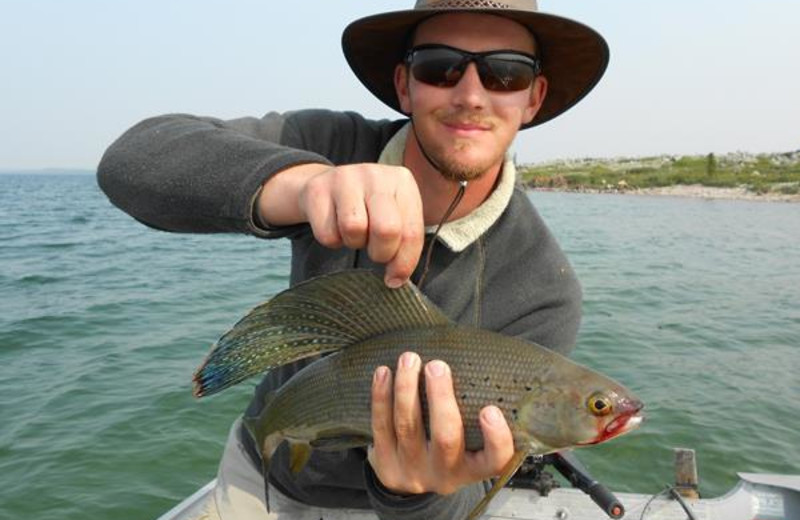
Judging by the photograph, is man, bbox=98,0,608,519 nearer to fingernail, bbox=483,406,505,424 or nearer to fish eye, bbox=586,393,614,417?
fingernail, bbox=483,406,505,424

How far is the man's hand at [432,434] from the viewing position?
7.08ft

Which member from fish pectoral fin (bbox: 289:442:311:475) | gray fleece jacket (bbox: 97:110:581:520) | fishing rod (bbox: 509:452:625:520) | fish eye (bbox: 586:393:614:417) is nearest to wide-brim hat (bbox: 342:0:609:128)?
gray fleece jacket (bbox: 97:110:581:520)

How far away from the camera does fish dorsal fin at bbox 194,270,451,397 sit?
7.06 ft

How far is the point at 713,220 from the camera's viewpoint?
124 feet

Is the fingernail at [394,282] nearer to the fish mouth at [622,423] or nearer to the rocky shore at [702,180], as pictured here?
the fish mouth at [622,423]

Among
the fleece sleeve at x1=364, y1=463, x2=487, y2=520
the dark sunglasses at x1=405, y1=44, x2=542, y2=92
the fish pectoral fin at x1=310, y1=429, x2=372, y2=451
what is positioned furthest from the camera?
the dark sunglasses at x1=405, y1=44, x2=542, y2=92

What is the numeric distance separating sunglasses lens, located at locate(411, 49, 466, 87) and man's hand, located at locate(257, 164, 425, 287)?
1215 mm

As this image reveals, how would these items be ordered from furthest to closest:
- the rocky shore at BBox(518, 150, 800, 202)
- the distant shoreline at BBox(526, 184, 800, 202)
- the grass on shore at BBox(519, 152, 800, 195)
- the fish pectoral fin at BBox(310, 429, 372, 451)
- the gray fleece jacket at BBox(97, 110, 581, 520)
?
the grass on shore at BBox(519, 152, 800, 195), the rocky shore at BBox(518, 150, 800, 202), the distant shoreline at BBox(526, 184, 800, 202), the fish pectoral fin at BBox(310, 429, 372, 451), the gray fleece jacket at BBox(97, 110, 581, 520)

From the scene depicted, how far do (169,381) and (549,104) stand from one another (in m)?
7.52

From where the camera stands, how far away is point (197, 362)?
1034 cm

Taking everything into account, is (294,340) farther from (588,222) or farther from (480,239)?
(588,222)

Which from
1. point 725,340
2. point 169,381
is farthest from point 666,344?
point 169,381

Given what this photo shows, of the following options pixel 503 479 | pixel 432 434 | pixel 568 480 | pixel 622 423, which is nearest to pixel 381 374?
pixel 432 434

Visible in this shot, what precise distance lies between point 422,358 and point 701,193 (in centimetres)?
6513
